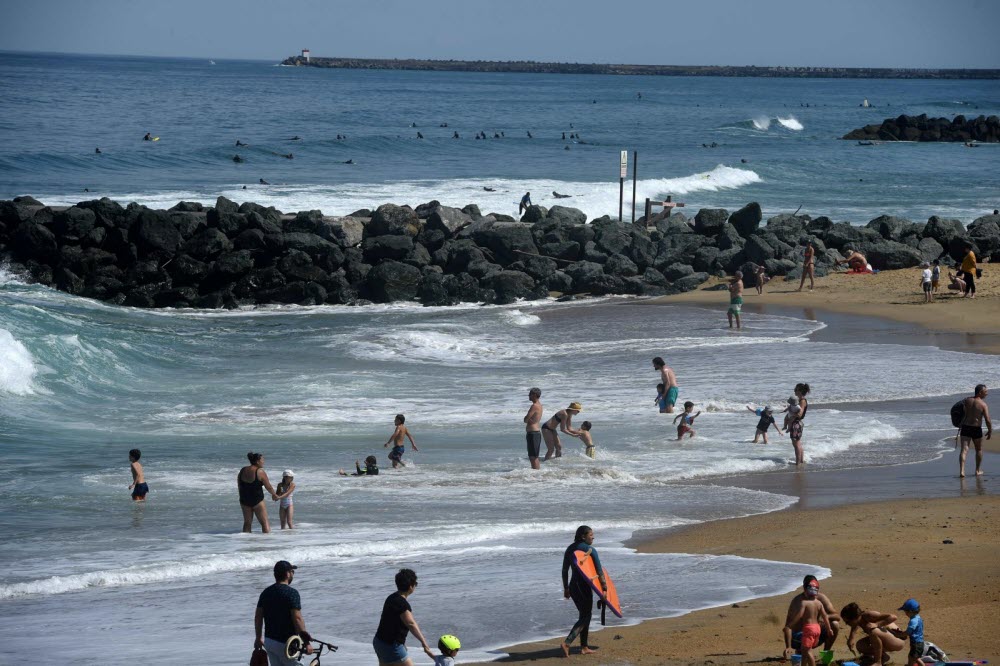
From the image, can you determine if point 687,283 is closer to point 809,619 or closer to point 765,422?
point 765,422

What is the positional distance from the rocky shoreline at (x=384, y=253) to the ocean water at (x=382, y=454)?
1.50 m

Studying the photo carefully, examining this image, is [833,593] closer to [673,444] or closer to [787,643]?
[787,643]

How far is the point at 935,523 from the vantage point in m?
12.2

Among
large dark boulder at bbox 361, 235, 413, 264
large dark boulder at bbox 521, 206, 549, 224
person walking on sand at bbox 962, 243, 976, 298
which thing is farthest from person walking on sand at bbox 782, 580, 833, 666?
large dark boulder at bbox 521, 206, 549, 224

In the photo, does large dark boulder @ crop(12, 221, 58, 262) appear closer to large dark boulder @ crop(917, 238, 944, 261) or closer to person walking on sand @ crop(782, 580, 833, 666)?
large dark boulder @ crop(917, 238, 944, 261)

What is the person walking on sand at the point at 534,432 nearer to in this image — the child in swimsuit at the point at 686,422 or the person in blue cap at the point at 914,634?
the child in swimsuit at the point at 686,422

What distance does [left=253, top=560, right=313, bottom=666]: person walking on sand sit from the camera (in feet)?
26.6

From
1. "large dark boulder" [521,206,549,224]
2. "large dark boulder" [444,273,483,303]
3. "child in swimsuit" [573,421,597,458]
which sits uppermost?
"large dark boulder" [521,206,549,224]

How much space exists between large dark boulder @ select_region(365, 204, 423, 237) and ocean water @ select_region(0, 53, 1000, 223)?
8.90 m

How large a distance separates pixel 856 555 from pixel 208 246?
22818 millimetres

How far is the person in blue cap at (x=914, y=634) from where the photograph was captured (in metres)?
8.17

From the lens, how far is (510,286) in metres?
29.3

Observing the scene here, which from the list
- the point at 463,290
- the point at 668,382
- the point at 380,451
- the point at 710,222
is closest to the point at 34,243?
the point at 463,290

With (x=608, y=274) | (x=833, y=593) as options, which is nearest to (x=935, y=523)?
(x=833, y=593)
